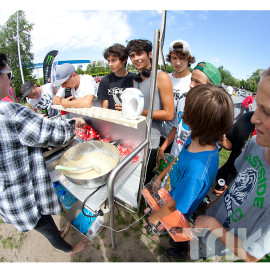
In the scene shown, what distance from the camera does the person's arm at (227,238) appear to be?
0.70 meters

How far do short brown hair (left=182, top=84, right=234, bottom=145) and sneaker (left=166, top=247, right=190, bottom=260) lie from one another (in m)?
1.36

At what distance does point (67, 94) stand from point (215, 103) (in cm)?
173

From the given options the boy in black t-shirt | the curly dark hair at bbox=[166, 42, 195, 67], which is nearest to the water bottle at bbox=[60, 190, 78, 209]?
the boy in black t-shirt

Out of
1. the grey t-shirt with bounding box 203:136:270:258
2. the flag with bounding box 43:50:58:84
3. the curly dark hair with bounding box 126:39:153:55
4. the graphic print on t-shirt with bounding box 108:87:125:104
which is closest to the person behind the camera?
the grey t-shirt with bounding box 203:136:270:258

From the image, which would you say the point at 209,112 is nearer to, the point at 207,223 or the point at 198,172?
the point at 198,172

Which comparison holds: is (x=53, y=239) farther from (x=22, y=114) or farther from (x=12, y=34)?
(x=12, y=34)

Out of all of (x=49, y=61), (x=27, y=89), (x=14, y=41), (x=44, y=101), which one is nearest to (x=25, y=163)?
(x=27, y=89)

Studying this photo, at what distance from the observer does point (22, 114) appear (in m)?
0.80

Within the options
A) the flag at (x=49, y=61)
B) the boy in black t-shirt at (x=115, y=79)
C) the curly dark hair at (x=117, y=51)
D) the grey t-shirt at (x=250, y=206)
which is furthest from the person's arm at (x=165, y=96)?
the flag at (x=49, y=61)

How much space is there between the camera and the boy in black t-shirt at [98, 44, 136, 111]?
163 cm

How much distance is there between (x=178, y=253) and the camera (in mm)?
1476

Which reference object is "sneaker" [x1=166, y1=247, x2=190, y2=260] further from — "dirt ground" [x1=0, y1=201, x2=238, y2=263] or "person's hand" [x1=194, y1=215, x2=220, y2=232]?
"person's hand" [x1=194, y1=215, x2=220, y2=232]

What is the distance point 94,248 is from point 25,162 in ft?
4.69

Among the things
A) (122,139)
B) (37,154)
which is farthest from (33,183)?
(122,139)
